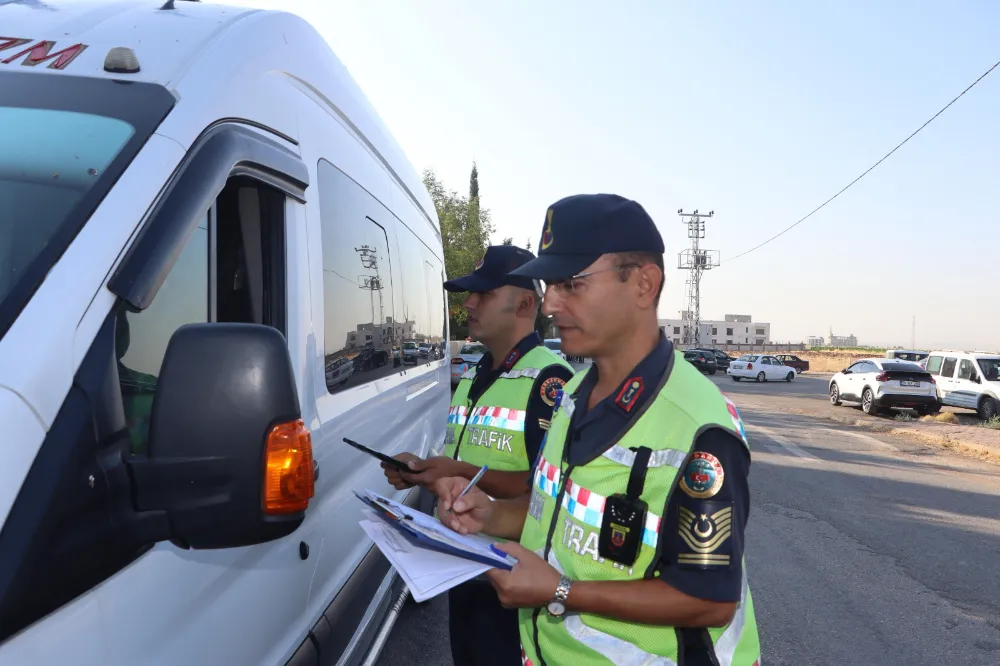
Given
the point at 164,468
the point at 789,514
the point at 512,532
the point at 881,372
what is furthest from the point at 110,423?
the point at 881,372

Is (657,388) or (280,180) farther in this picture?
(280,180)

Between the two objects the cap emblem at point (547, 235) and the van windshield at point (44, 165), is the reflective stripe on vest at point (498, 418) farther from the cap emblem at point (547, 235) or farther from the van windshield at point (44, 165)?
the van windshield at point (44, 165)

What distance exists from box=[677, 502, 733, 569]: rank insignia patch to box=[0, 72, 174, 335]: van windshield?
4.11 ft

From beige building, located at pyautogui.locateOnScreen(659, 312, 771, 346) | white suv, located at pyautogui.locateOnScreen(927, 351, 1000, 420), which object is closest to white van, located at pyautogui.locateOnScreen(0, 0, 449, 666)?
white suv, located at pyautogui.locateOnScreen(927, 351, 1000, 420)

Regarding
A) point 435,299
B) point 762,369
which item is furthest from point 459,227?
point 435,299

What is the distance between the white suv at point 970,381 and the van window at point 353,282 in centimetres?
1824

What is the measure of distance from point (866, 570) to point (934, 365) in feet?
55.9

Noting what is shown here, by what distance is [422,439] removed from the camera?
4656 mm

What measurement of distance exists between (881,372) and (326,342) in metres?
19.7

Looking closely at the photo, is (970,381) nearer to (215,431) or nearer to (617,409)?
(617,409)

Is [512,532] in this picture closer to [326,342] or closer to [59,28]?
[326,342]

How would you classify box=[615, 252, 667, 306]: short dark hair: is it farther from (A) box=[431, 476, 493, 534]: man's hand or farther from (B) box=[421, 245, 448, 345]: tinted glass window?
(B) box=[421, 245, 448, 345]: tinted glass window

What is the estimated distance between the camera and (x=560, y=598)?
150cm

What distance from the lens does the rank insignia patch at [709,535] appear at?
139cm
